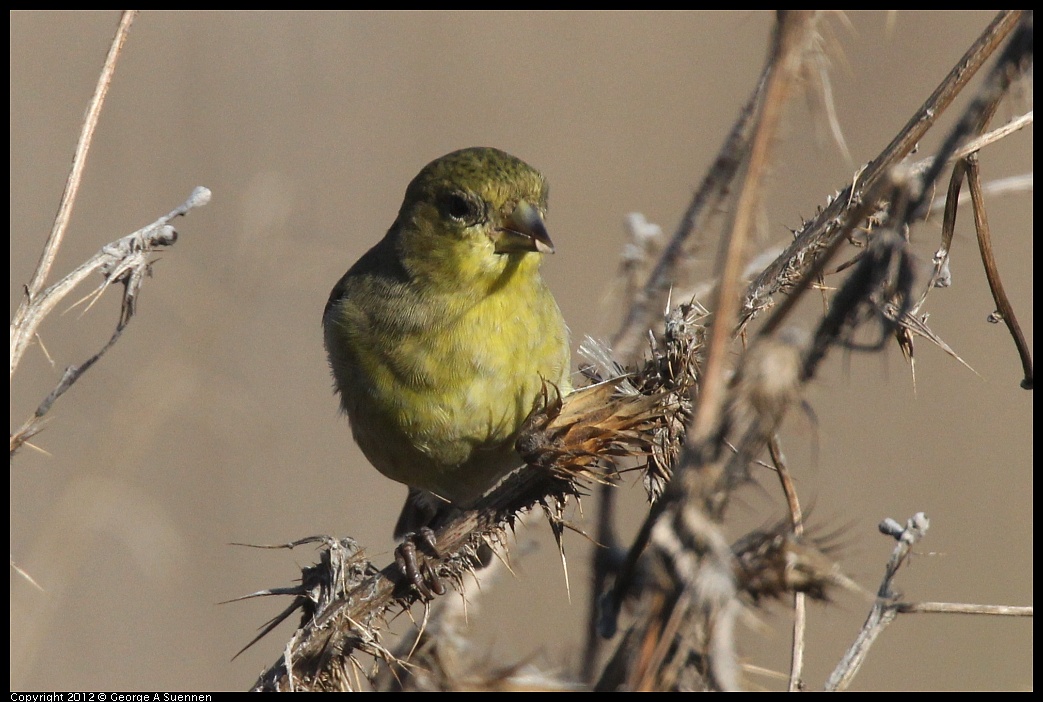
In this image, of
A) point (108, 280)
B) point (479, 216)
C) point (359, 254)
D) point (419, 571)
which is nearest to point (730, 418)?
point (419, 571)

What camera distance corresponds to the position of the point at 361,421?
11.6ft

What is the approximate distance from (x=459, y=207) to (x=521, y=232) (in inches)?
11.4

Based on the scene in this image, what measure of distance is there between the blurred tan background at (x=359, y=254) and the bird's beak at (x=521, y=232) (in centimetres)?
171

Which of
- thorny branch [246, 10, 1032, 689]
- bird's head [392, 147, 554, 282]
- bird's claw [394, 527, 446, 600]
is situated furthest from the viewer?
bird's head [392, 147, 554, 282]

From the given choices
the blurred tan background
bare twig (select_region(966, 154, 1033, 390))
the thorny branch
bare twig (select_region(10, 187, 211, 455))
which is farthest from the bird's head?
bare twig (select_region(966, 154, 1033, 390))

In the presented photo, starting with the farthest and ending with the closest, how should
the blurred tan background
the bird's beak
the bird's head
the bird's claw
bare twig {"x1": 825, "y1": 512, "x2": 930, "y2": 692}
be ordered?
the blurred tan background
the bird's head
the bird's beak
the bird's claw
bare twig {"x1": 825, "y1": 512, "x2": 930, "y2": 692}

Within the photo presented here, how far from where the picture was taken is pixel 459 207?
344 centimetres

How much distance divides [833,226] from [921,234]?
0.21 m

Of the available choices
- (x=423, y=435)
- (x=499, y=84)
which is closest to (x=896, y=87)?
(x=499, y=84)

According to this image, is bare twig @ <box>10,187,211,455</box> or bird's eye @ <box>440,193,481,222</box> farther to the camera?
bird's eye @ <box>440,193,481,222</box>

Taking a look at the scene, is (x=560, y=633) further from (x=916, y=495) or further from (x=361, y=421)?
(x=916, y=495)

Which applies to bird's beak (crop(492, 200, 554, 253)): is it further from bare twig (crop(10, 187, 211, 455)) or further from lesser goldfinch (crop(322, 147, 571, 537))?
bare twig (crop(10, 187, 211, 455))

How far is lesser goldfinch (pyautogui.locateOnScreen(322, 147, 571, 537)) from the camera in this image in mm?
3312

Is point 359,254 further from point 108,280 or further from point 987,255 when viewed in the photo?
point 987,255
